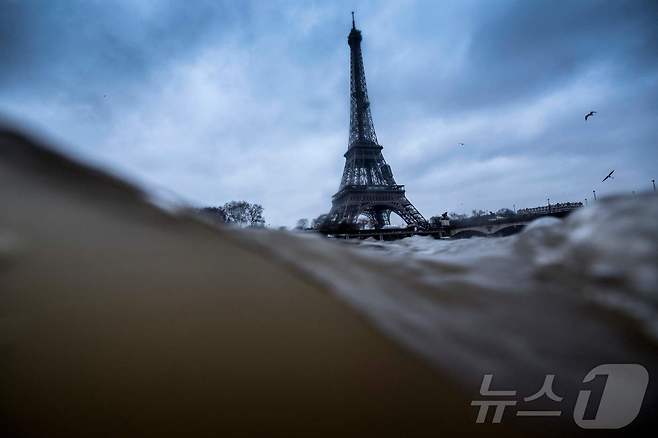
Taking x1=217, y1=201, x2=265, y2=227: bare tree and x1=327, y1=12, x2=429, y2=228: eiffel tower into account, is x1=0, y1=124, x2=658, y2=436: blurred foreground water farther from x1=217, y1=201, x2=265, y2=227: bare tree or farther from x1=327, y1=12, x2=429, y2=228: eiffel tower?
x1=217, y1=201, x2=265, y2=227: bare tree

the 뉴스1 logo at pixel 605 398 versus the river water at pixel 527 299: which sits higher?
the river water at pixel 527 299

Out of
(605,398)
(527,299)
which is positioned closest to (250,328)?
(527,299)

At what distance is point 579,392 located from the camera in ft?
3.18

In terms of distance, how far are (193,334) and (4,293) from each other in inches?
23.1

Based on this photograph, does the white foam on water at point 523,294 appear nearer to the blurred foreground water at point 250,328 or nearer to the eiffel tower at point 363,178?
the blurred foreground water at point 250,328

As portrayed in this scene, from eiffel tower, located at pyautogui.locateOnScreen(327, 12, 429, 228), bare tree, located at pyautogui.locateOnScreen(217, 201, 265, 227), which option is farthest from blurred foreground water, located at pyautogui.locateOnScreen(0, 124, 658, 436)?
bare tree, located at pyautogui.locateOnScreen(217, 201, 265, 227)

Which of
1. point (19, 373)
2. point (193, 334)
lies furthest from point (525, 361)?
point (19, 373)

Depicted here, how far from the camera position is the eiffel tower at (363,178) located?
2889 cm

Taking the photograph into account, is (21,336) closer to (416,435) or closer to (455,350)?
(416,435)

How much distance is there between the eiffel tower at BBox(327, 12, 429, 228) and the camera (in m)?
28.9

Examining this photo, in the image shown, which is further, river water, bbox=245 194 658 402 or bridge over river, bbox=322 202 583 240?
bridge over river, bbox=322 202 583 240

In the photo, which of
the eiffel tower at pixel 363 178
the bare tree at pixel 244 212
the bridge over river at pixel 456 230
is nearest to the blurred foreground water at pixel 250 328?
the bridge over river at pixel 456 230

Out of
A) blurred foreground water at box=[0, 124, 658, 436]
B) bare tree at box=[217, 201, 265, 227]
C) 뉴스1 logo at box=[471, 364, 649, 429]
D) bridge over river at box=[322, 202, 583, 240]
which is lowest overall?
뉴스1 logo at box=[471, 364, 649, 429]

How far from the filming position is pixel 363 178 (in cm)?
3238
